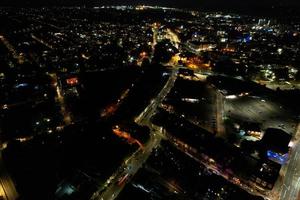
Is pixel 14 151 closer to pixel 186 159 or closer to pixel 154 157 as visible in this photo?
pixel 154 157

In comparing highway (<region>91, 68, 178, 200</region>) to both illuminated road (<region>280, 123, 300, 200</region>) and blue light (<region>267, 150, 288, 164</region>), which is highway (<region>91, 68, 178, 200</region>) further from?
illuminated road (<region>280, 123, 300, 200</region>)

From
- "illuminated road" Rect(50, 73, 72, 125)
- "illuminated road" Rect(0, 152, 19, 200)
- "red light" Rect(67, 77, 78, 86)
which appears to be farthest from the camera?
"red light" Rect(67, 77, 78, 86)

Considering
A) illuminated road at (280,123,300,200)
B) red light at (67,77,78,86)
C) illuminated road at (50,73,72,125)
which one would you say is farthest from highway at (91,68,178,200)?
red light at (67,77,78,86)

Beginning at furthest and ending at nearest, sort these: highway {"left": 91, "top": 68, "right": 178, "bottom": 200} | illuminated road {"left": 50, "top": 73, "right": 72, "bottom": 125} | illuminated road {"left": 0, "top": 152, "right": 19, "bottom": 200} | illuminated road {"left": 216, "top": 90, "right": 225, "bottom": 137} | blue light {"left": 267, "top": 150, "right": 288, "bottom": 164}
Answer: illuminated road {"left": 50, "top": 73, "right": 72, "bottom": 125} → illuminated road {"left": 216, "top": 90, "right": 225, "bottom": 137} → blue light {"left": 267, "top": 150, "right": 288, "bottom": 164} → highway {"left": 91, "top": 68, "right": 178, "bottom": 200} → illuminated road {"left": 0, "top": 152, "right": 19, "bottom": 200}

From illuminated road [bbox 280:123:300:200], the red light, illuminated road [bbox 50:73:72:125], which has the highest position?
the red light

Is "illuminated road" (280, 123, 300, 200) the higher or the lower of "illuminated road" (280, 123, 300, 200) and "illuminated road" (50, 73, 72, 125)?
the lower

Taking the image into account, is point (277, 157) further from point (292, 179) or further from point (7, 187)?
point (7, 187)

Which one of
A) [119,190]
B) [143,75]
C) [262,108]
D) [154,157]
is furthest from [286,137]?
[143,75]

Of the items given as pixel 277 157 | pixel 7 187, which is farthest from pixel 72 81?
pixel 277 157
